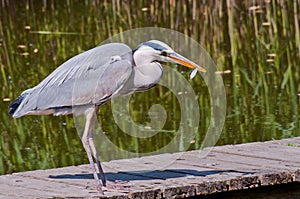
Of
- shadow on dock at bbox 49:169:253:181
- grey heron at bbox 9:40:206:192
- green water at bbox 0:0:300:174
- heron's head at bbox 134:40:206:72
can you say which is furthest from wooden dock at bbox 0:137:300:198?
green water at bbox 0:0:300:174

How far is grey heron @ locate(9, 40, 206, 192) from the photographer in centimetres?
453

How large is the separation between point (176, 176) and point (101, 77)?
659 millimetres

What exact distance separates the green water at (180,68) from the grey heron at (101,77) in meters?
1.30

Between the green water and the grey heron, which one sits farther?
the green water

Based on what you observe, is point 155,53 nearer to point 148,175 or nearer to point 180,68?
point 148,175

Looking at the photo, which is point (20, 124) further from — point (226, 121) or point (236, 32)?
point (236, 32)

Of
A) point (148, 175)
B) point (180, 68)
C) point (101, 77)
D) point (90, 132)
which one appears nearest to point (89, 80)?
point (101, 77)

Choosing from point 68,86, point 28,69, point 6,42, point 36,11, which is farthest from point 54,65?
point 68,86

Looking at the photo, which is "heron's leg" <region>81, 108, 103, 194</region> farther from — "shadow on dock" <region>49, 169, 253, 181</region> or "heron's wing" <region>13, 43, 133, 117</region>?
"shadow on dock" <region>49, 169, 253, 181</region>

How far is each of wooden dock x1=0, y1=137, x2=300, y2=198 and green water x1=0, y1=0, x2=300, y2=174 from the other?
2.91 feet

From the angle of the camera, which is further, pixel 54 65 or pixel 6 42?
pixel 6 42

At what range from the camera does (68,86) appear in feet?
15.1

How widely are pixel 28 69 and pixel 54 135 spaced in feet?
7.55

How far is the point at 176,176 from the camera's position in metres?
4.78
